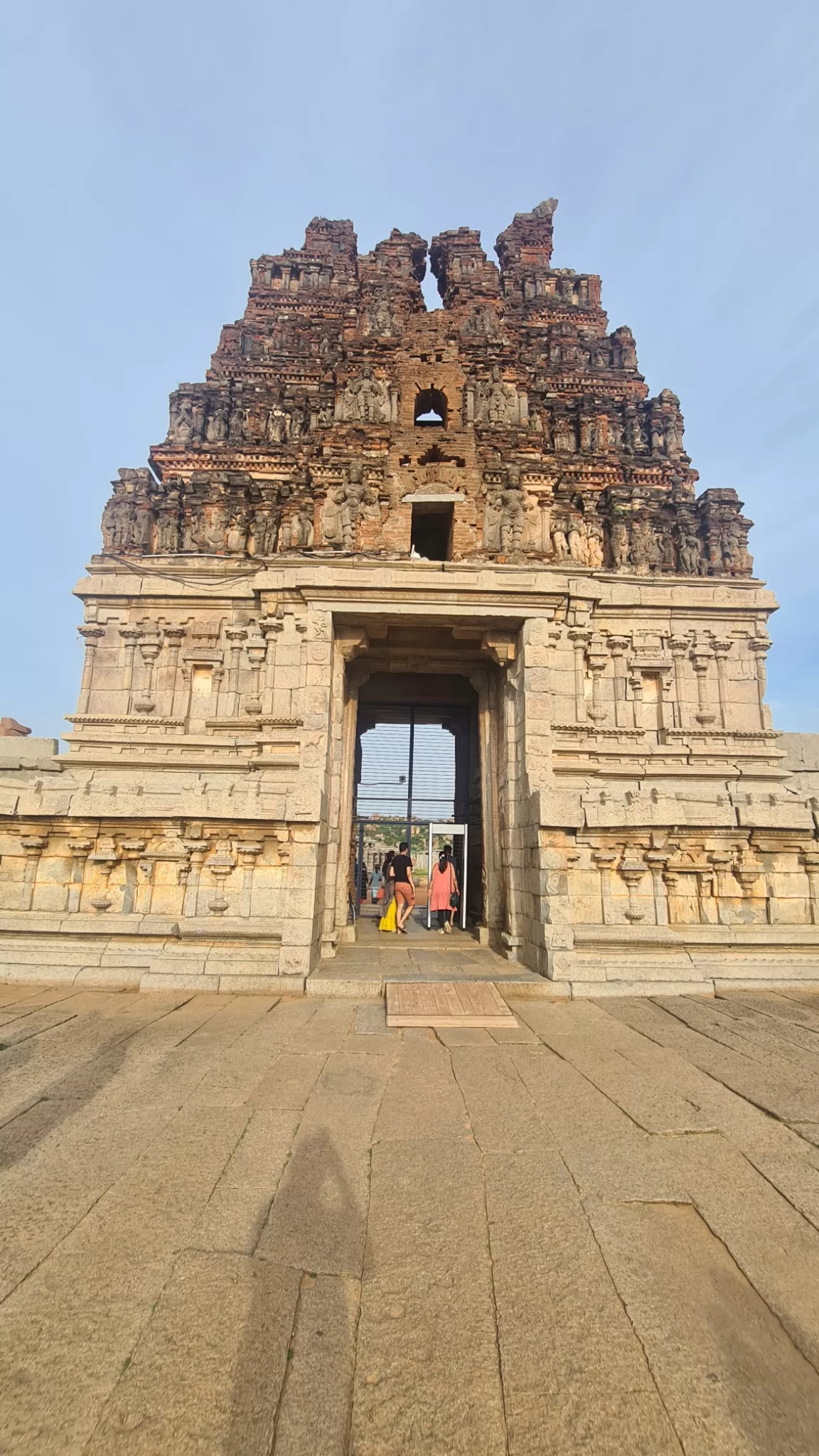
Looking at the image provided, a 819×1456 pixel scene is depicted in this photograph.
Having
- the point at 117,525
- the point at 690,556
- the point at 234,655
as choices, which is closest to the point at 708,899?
the point at 690,556

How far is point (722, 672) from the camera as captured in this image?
12.4 m

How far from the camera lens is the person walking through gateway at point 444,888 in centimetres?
1156

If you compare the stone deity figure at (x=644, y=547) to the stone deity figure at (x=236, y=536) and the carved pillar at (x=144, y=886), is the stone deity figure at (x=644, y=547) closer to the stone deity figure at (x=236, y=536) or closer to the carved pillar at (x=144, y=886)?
the stone deity figure at (x=236, y=536)

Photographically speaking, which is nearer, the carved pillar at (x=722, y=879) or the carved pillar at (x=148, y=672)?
the carved pillar at (x=722, y=879)

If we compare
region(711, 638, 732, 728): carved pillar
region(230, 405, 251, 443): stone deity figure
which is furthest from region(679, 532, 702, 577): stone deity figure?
region(230, 405, 251, 443): stone deity figure

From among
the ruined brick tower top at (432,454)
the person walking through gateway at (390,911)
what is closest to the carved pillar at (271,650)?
the ruined brick tower top at (432,454)

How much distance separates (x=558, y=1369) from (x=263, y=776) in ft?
27.2

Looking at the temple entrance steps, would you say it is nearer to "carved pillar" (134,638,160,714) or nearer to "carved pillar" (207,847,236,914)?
"carved pillar" (207,847,236,914)

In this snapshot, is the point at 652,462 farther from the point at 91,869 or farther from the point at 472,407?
the point at 91,869

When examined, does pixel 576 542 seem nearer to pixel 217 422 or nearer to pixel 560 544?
pixel 560 544

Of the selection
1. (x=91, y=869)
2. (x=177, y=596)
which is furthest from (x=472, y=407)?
(x=91, y=869)

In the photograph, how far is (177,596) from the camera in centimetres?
1259

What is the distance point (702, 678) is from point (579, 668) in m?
3.16

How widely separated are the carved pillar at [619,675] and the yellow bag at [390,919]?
5.87 m
